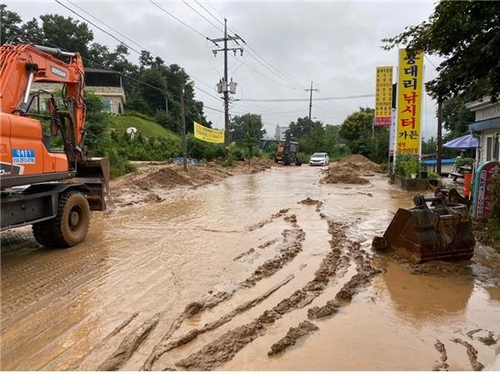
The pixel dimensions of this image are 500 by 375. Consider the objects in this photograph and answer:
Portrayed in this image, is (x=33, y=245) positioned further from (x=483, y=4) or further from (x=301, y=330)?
(x=483, y=4)

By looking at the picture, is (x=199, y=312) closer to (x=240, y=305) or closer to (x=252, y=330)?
(x=240, y=305)

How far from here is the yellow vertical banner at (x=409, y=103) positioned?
18.3 metres

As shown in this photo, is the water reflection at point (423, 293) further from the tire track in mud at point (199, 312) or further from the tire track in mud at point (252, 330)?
the tire track in mud at point (199, 312)

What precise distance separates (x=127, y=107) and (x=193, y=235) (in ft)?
173

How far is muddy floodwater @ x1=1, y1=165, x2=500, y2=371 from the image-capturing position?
3527 millimetres

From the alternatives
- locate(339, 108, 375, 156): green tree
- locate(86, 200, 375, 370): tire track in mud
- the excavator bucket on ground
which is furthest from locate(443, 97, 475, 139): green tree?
locate(86, 200, 375, 370): tire track in mud

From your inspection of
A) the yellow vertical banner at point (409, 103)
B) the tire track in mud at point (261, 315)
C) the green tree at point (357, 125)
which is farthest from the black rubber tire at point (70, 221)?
the green tree at point (357, 125)

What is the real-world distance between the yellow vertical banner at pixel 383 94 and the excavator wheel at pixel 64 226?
22.3 meters

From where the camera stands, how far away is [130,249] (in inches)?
286

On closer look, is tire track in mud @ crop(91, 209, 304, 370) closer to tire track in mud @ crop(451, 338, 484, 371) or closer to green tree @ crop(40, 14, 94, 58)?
tire track in mud @ crop(451, 338, 484, 371)

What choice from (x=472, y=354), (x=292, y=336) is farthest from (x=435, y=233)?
(x=292, y=336)

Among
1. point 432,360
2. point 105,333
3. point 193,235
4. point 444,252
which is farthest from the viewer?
point 193,235

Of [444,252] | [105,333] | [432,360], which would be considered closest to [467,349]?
[432,360]

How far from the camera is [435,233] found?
605 centimetres
